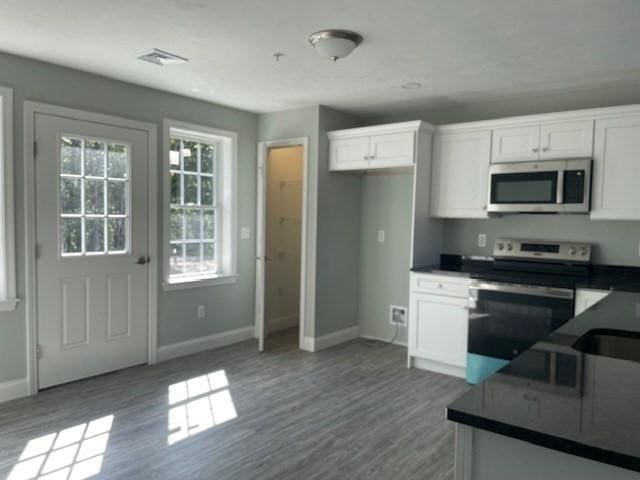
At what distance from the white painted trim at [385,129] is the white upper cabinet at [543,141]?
589 millimetres

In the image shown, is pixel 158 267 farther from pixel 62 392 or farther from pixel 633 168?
pixel 633 168

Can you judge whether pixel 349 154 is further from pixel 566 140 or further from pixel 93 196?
pixel 93 196

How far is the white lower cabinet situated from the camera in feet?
12.7

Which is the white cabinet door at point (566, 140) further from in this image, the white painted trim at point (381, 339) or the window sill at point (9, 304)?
the window sill at point (9, 304)

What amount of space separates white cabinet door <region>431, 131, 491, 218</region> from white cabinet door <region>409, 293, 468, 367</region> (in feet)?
2.57

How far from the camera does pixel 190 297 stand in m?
4.51

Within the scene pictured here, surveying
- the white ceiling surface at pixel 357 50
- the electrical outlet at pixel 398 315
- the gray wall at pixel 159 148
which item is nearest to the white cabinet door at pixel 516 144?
the white ceiling surface at pixel 357 50

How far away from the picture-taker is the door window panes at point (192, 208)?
443 centimetres

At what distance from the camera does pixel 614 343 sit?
1826mm

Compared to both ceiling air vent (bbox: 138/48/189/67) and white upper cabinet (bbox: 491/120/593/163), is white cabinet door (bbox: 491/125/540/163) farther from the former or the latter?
ceiling air vent (bbox: 138/48/189/67)

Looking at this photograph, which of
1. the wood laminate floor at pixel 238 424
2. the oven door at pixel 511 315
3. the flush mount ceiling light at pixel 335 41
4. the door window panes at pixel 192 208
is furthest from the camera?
the door window panes at pixel 192 208

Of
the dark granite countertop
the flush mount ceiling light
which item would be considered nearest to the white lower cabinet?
the flush mount ceiling light

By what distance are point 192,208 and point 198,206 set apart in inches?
2.7

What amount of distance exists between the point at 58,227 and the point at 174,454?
194 cm
